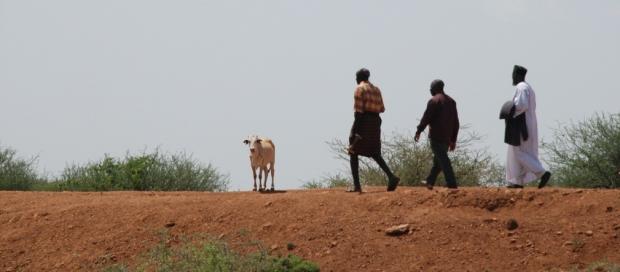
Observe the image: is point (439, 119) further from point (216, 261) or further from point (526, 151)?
point (216, 261)

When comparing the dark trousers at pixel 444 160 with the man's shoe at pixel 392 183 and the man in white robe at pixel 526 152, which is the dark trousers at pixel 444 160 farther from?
the man in white robe at pixel 526 152

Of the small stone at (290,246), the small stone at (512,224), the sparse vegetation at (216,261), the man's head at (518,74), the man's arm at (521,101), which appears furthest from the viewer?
the man's head at (518,74)

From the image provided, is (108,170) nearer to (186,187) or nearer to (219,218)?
(186,187)

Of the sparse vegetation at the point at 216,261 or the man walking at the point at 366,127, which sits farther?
the man walking at the point at 366,127

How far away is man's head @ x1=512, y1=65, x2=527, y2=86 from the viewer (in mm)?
14680

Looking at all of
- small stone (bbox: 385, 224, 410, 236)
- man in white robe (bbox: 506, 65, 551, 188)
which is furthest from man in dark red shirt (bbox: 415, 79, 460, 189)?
small stone (bbox: 385, 224, 410, 236)

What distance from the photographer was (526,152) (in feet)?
47.6

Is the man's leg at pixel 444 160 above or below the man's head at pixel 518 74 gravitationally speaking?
below

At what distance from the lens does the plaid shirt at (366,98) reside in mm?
14562

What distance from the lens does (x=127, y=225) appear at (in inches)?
547

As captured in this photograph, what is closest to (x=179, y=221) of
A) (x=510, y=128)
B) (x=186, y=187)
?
(x=510, y=128)

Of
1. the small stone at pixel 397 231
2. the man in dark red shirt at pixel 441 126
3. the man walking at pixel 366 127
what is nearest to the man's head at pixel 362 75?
the man walking at pixel 366 127

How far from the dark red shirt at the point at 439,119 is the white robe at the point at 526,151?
2.68ft

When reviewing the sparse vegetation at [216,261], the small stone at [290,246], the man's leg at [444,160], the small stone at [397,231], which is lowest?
the sparse vegetation at [216,261]
